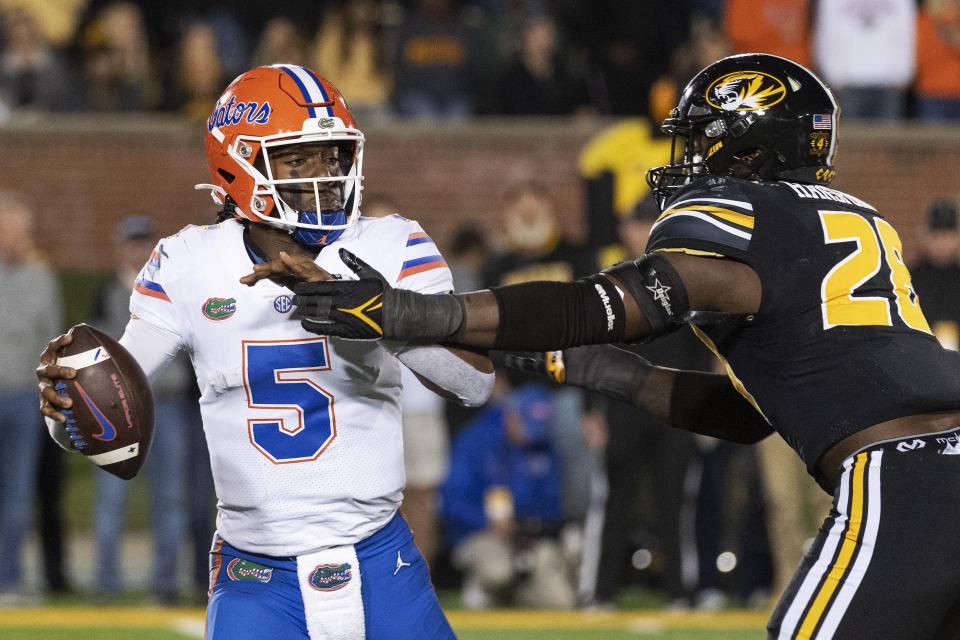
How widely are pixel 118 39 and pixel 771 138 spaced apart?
8223 mm

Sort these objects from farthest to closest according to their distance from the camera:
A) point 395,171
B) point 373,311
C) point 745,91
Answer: point 395,171 → point 745,91 → point 373,311

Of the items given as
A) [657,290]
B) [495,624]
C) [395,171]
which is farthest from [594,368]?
[395,171]

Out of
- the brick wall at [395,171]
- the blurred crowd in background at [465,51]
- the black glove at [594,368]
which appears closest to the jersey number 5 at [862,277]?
the black glove at [594,368]

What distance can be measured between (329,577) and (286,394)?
42cm

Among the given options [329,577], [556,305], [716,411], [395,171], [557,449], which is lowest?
[557,449]

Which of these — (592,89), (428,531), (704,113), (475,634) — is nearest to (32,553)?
(428,531)

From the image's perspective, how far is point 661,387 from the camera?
3.58 m

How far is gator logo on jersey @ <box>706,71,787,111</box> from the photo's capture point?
3.17 m

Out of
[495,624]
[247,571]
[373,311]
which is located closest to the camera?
[373,311]

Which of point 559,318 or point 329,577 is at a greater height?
point 559,318

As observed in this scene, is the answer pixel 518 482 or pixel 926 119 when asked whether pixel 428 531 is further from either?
pixel 926 119

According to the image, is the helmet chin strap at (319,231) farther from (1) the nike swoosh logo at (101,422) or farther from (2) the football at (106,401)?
(1) the nike swoosh logo at (101,422)

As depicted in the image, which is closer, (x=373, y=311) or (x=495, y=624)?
(x=373, y=311)

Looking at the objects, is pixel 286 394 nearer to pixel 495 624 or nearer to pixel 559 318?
pixel 559 318
